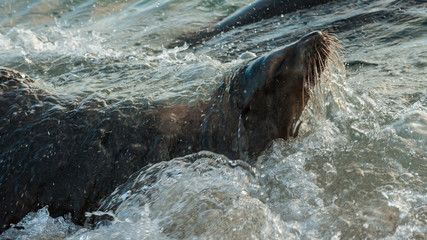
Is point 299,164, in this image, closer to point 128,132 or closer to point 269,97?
point 269,97

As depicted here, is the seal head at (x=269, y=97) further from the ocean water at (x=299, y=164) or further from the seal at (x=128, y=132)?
the ocean water at (x=299, y=164)

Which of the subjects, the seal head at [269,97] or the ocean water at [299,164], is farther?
the seal head at [269,97]

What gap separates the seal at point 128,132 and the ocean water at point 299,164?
0.10 meters

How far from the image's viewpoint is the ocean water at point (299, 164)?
9.21 feet

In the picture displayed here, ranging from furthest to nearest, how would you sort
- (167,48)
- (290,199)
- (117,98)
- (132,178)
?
(167,48), (117,98), (132,178), (290,199)

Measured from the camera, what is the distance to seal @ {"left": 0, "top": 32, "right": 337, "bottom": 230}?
3.40 meters

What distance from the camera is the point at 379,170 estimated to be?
315 centimetres

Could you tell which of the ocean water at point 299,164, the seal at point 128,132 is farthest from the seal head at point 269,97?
the ocean water at point 299,164

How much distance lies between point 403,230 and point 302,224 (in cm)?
47

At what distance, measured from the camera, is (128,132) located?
11.8 ft

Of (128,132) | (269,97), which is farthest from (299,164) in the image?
(128,132)

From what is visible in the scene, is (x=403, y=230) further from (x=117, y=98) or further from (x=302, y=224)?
(x=117, y=98)

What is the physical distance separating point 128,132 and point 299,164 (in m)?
1.08

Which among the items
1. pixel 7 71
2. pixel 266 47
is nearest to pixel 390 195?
pixel 7 71
